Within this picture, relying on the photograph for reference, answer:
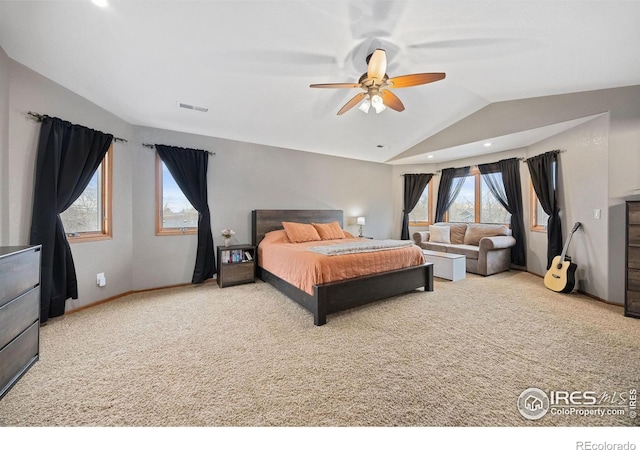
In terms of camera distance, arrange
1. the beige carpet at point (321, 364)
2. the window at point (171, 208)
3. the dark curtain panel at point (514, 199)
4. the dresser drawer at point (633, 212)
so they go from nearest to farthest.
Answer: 1. the beige carpet at point (321, 364)
2. the dresser drawer at point (633, 212)
3. the window at point (171, 208)
4. the dark curtain panel at point (514, 199)

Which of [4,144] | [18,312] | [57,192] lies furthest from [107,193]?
[18,312]

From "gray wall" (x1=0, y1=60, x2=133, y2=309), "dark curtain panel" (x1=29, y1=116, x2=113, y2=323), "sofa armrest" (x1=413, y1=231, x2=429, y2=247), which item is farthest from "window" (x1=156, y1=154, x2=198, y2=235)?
"sofa armrest" (x1=413, y1=231, x2=429, y2=247)

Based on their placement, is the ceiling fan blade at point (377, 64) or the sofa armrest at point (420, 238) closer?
the ceiling fan blade at point (377, 64)

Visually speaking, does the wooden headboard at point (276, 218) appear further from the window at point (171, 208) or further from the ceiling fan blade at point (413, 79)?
the ceiling fan blade at point (413, 79)

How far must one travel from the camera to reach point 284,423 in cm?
133

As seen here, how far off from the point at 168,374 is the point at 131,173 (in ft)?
9.83

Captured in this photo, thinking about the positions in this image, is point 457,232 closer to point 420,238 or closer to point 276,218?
point 420,238

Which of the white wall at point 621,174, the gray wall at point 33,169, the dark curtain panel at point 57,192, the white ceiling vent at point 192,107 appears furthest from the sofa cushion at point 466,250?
the dark curtain panel at point 57,192

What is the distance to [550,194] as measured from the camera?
399 centimetres

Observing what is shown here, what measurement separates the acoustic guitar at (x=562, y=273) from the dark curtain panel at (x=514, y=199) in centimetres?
109

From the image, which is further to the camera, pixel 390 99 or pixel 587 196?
pixel 587 196

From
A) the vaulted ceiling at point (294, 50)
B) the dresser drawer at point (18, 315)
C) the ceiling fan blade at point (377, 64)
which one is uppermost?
the vaulted ceiling at point (294, 50)

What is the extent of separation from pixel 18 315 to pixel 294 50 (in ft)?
9.95

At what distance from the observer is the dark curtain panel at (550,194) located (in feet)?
12.7
